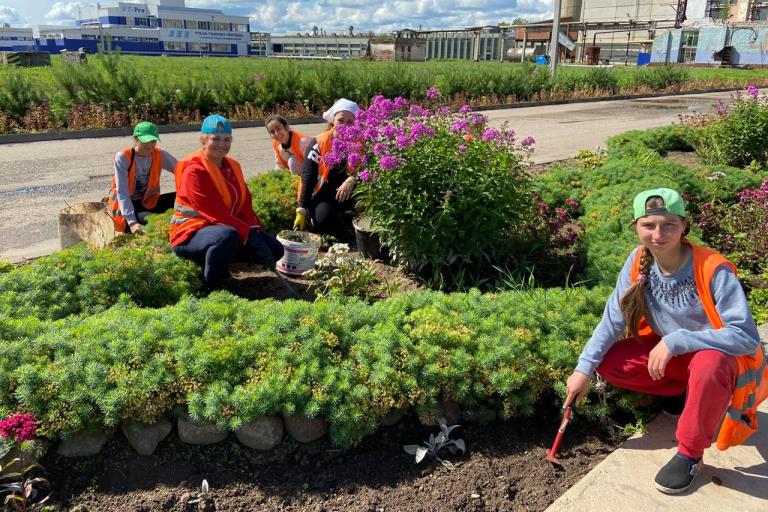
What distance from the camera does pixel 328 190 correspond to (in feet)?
18.1

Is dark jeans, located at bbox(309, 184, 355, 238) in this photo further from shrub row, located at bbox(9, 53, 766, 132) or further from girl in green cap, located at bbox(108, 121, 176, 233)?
shrub row, located at bbox(9, 53, 766, 132)

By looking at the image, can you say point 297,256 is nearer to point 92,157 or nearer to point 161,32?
point 92,157

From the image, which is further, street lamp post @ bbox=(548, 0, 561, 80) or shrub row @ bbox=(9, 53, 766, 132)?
street lamp post @ bbox=(548, 0, 561, 80)

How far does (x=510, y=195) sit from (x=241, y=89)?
13.6 meters

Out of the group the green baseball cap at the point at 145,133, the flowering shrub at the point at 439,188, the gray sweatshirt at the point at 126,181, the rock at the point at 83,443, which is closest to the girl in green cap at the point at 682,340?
the flowering shrub at the point at 439,188

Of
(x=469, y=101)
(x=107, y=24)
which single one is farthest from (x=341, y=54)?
(x=469, y=101)

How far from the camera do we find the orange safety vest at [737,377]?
8.21 feet

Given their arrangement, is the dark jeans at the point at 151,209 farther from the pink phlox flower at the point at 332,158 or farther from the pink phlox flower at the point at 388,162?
the pink phlox flower at the point at 388,162

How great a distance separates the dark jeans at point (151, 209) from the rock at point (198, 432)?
268cm

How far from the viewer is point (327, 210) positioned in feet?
18.0

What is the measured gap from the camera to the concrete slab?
7.92 ft

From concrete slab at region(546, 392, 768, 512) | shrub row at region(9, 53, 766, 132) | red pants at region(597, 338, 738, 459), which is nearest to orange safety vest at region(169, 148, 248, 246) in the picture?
concrete slab at region(546, 392, 768, 512)

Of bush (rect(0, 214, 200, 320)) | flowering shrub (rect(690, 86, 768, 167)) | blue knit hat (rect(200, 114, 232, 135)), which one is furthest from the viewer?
flowering shrub (rect(690, 86, 768, 167))

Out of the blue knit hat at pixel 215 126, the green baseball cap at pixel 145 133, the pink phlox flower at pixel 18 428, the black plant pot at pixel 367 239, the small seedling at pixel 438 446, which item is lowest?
the small seedling at pixel 438 446
